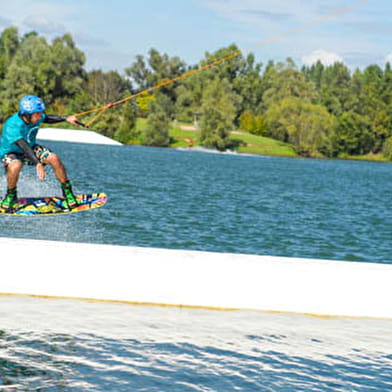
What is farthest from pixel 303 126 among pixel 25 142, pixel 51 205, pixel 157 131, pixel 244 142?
pixel 25 142

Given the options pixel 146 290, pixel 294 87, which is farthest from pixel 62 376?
pixel 294 87

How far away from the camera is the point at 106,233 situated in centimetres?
2456

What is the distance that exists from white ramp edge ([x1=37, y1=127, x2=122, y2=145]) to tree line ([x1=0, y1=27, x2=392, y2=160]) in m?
1.74

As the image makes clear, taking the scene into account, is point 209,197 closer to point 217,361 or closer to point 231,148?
point 217,361

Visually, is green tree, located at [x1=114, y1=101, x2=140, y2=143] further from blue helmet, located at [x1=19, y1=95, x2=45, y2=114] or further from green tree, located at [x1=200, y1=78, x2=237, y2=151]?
blue helmet, located at [x1=19, y1=95, x2=45, y2=114]

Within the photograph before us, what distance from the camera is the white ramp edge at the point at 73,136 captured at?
12688cm

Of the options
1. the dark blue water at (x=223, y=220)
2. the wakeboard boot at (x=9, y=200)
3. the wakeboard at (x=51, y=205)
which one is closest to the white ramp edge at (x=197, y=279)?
the wakeboard boot at (x=9, y=200)

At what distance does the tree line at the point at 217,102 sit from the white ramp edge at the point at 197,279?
11661 cm

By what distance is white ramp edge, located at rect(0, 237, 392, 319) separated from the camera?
31.2 ft

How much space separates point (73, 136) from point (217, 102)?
25.5 m

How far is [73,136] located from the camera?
5187 inches

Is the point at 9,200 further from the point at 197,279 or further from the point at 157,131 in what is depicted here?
the point at 157,131

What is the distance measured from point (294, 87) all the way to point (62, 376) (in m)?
156

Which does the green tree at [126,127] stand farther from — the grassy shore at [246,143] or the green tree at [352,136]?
the green tree at [352,136]
